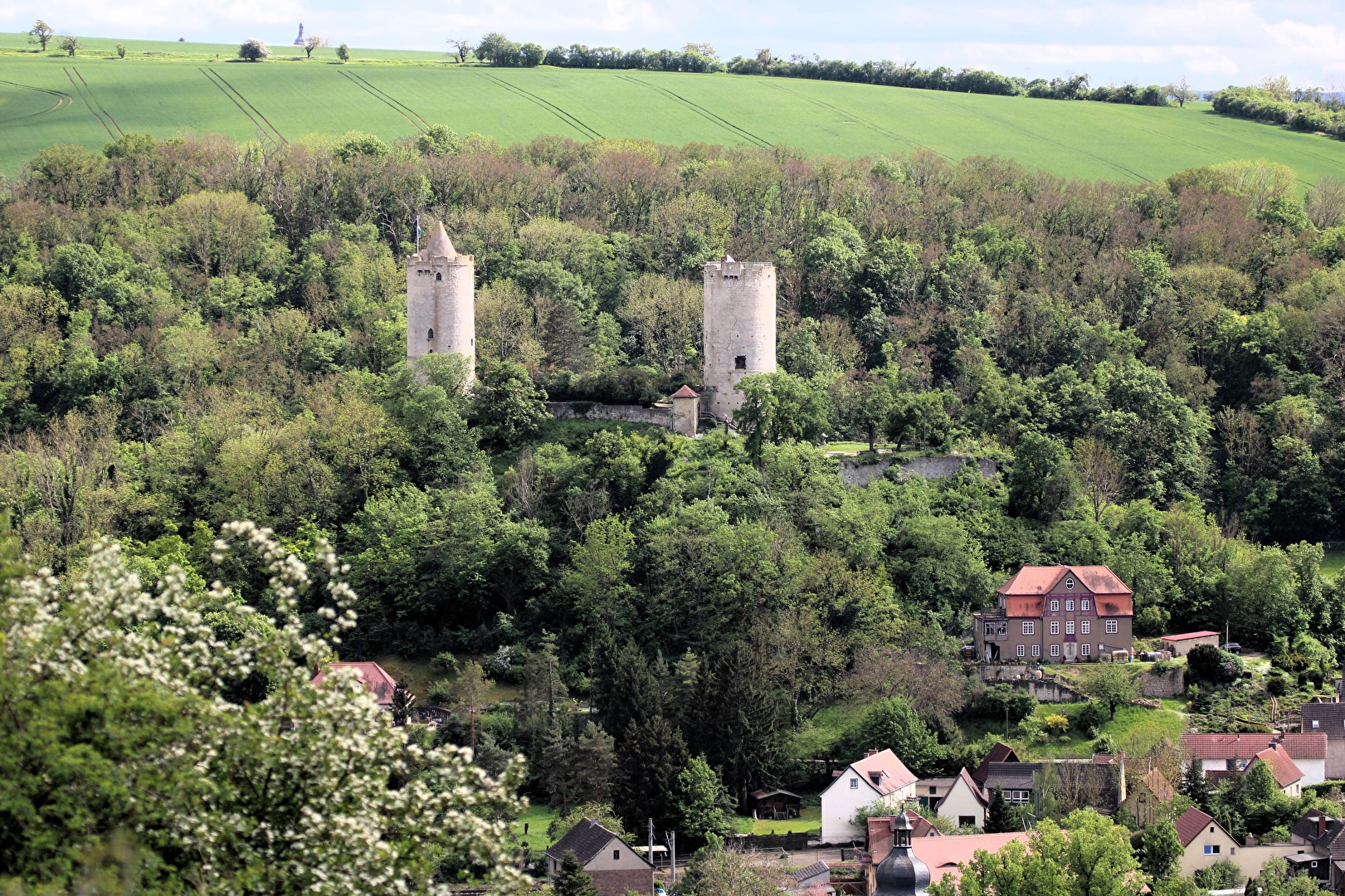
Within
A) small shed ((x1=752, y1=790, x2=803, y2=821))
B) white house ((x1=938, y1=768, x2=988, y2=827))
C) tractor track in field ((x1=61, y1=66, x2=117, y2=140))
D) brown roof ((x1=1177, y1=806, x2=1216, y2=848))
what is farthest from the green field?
brown roof ((x1=1177, y1=806, x2=1216, y2=848))

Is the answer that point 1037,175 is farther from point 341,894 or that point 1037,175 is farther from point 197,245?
point 341,894

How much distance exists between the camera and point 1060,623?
5597cm

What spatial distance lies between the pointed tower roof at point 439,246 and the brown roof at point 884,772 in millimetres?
21195

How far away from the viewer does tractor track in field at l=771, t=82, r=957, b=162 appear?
104562mm

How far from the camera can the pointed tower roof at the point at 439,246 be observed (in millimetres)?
62125

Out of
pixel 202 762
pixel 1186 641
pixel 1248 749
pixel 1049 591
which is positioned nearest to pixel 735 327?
pixel 1049 591

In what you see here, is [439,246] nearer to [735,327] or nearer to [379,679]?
[735,327]

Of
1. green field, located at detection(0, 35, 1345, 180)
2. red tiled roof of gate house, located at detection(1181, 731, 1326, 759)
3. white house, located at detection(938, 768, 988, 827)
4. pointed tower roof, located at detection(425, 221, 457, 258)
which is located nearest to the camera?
white house, located at detection(938, 768, 988, 827)

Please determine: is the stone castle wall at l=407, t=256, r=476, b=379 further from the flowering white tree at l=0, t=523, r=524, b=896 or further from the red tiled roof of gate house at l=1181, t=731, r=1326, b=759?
the flowering white tree at l=0, t=523, r=524, b=896

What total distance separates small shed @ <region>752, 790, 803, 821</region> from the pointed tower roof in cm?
2033

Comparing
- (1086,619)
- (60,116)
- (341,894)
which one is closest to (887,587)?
(1086,619)

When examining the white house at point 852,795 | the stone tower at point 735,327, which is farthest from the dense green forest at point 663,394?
the white house at point 852,795

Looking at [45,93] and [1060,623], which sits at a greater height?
[45,93]

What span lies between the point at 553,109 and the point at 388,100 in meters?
8.77
